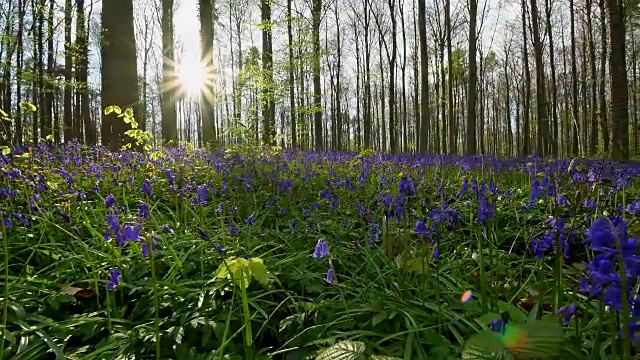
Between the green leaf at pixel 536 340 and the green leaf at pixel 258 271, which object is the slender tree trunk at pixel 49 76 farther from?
the green leaf at pixel 536 340

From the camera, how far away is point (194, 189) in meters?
3.61

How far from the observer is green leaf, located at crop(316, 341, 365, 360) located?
47.6 inches

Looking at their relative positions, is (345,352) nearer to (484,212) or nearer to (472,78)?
(484,212)

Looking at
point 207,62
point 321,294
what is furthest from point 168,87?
point 321,294

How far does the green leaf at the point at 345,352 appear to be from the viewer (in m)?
1.21

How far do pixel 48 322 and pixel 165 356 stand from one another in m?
0.59

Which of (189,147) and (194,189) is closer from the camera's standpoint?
(194,189)

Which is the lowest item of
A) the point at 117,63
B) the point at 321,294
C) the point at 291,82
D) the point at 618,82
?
the point at 321,294

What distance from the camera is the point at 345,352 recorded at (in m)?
1.24

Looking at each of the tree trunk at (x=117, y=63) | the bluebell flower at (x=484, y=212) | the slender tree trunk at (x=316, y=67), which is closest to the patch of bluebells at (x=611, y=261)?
the bluebell flower at (x=484, y=212)

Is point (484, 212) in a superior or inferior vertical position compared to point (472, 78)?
inferior

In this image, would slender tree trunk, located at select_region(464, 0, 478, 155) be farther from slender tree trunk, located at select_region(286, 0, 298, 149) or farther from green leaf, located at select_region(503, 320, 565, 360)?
green leaf, located at select_region(503, 320, 565, 360)

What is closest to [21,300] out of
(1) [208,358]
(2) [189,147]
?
(1) [208,358]

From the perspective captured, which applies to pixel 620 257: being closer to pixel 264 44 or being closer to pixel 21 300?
pixel 21 300
